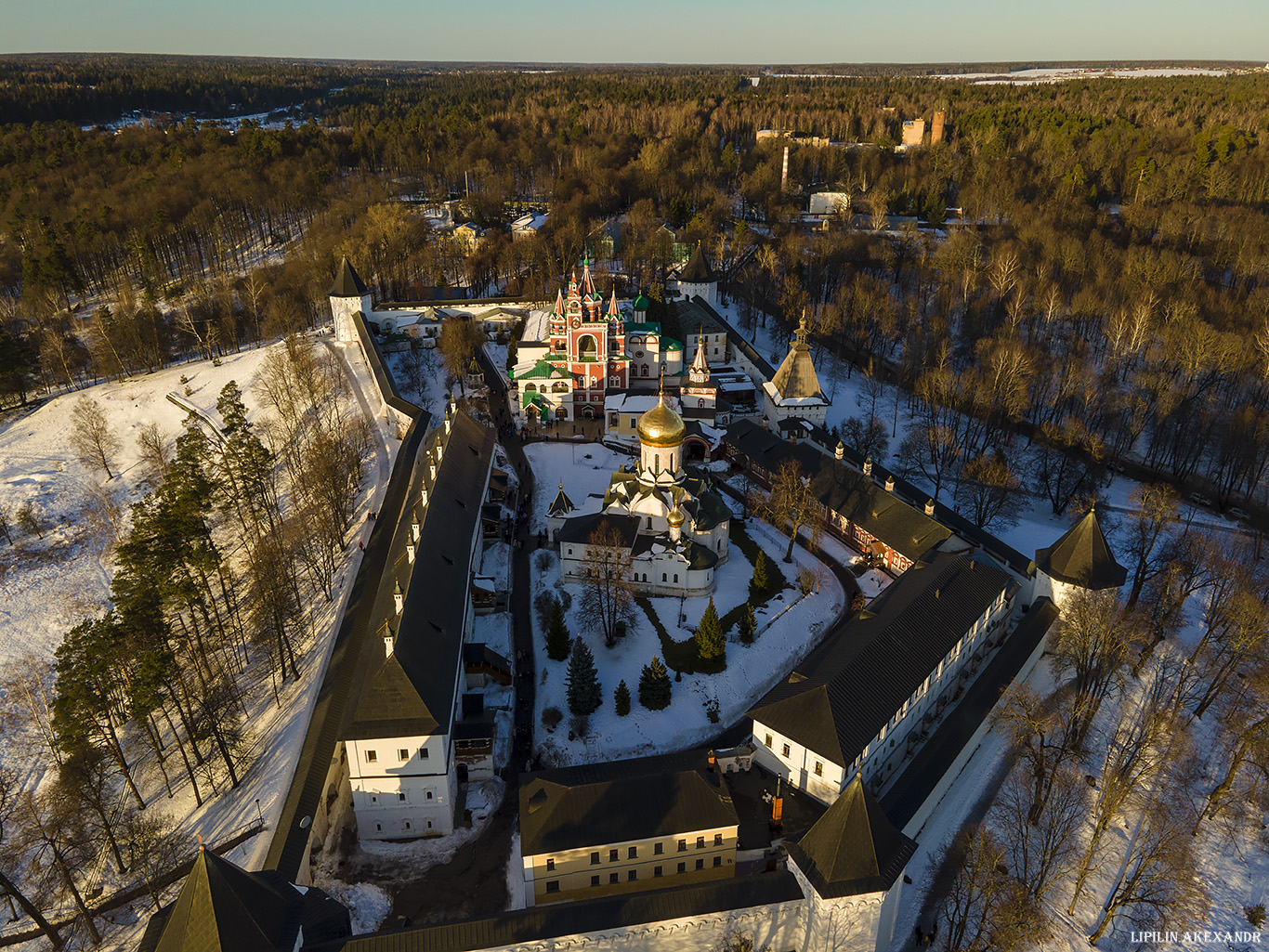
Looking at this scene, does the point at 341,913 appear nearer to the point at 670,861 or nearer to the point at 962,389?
the point at 670,861

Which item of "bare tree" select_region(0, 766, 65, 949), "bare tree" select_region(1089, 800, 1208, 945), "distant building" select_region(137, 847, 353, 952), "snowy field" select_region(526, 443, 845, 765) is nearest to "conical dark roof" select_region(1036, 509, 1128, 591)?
"snowy field" select_region(526, 443, 845, 765)

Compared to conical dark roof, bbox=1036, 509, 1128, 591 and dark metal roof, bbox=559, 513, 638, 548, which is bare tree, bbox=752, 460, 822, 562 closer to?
dark metal roof, bbox=559, 513, 638, 548

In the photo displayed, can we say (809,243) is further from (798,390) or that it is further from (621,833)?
(621,833)

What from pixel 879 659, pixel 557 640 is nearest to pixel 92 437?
pixel 557 640

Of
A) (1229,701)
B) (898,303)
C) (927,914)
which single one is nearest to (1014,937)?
(927,914)

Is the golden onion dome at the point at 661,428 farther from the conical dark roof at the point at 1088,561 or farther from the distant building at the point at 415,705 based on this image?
the conical dark roof at the point at 1088,561
